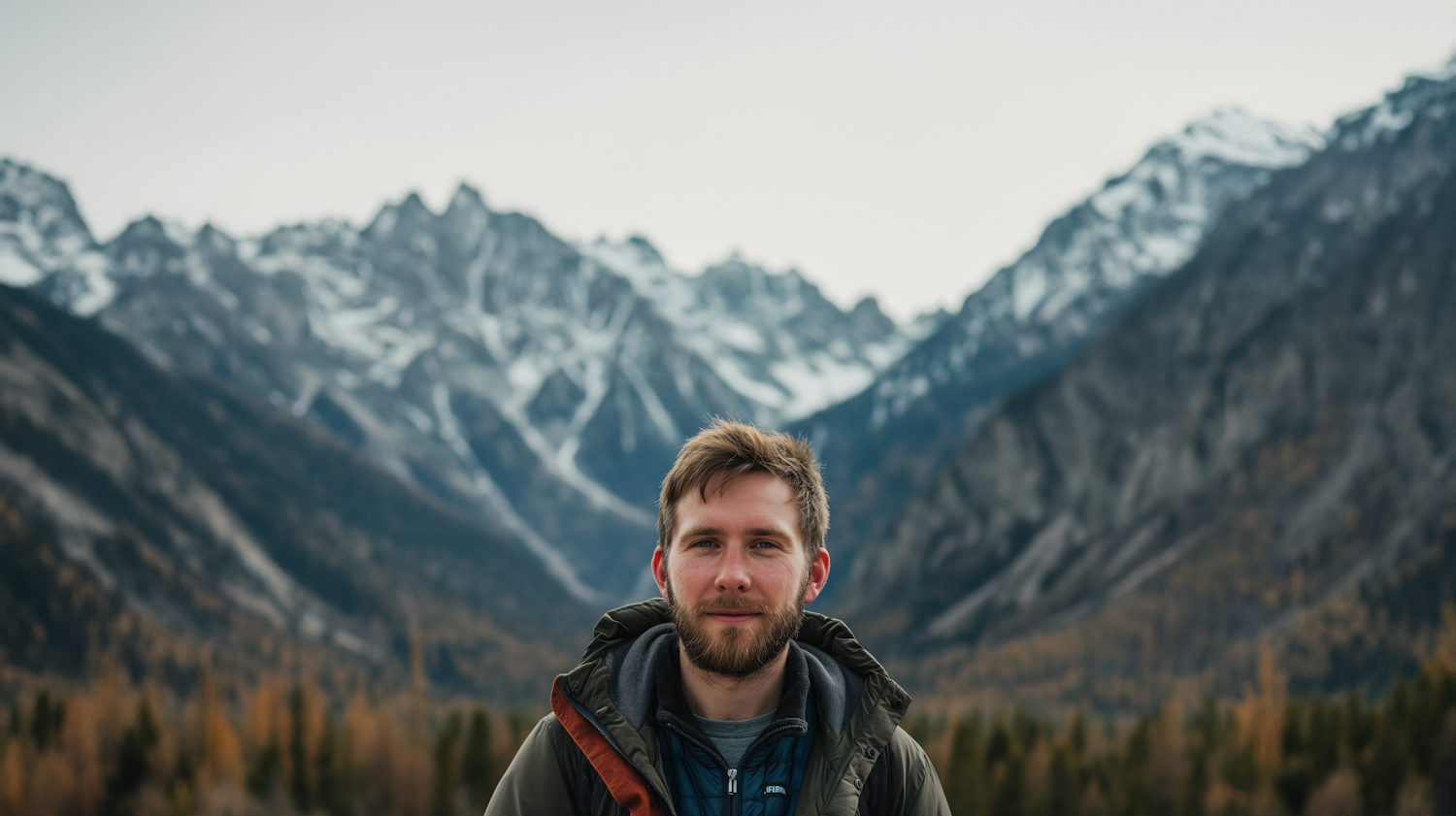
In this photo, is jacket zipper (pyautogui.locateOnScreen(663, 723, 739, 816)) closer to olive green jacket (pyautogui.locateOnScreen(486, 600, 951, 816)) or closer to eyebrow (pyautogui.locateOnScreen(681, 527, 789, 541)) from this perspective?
olive green jacket (pyautogui.locateOnScreen(486, 600, 951, 816))

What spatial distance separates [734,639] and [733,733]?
28.5 inches

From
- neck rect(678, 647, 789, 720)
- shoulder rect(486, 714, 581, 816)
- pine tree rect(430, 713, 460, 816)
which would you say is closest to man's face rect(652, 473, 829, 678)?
neck rect(678, 647, 789, 720)

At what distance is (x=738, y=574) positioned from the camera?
6543 millimetres

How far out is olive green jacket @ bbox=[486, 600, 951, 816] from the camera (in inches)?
Answer: 256

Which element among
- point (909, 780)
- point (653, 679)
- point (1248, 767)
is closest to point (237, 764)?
point (1248, 767)

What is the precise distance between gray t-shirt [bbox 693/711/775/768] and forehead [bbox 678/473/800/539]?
3.97ft

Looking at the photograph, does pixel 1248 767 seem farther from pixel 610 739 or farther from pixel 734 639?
pixel 610 739

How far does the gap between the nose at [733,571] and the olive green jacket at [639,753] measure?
0.80 meters

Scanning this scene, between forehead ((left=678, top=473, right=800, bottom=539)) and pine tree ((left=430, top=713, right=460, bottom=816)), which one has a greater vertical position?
pine tree ((left=430, top=713, right=460, bottom=816))

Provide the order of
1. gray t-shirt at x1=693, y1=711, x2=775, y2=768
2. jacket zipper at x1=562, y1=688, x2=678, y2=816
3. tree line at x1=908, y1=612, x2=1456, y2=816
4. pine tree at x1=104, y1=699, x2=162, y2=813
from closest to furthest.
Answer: jacket zipper at x1=562, y1=688, x2=678, y2=816 → gray t-shirt at x1=693, y1=711, x2=775, y2=768 → tree line at x1=908, y1=612, x2=1456, y2=816 → pine tree at x1=104, y1=699, x2=162, y2=813

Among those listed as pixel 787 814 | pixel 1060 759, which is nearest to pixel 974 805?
pixel 1060 759

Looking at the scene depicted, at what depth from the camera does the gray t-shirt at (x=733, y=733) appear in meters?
6.88

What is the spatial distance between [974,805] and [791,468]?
94066 millimetres

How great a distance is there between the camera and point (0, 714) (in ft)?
541
